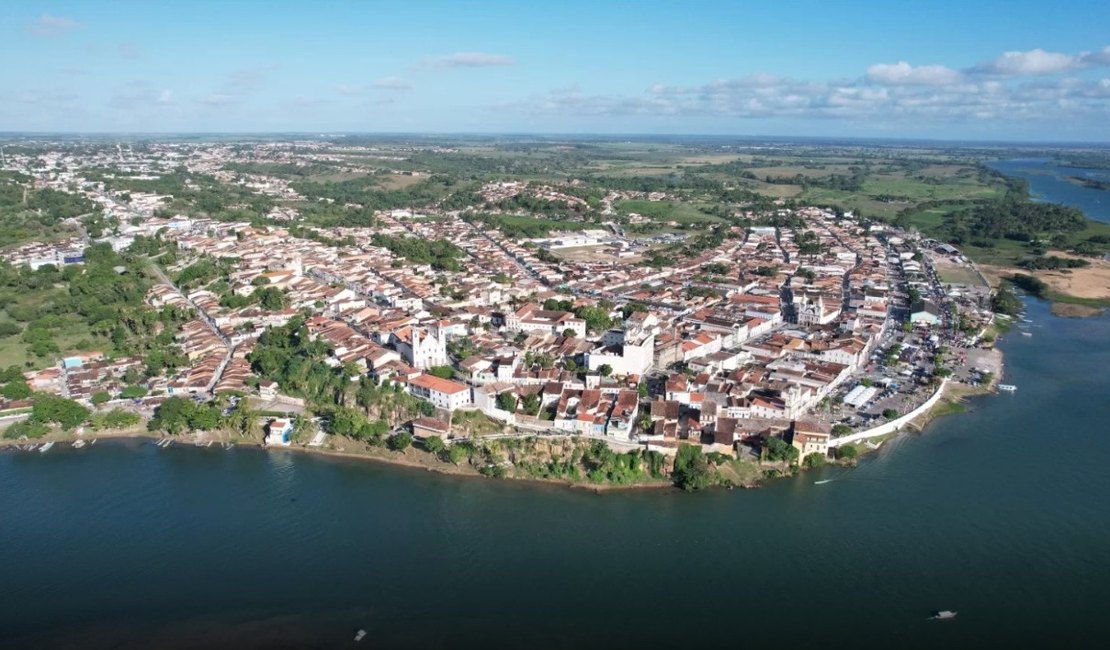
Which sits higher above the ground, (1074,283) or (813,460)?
(1074,283)

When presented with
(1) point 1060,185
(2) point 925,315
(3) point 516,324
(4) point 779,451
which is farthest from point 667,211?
(1) point 1060,185

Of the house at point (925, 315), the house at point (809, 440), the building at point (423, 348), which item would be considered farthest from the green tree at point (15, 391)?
the house at point (925, 315)

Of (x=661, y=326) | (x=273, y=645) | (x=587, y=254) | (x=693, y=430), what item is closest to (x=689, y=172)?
(x=587, y=254)

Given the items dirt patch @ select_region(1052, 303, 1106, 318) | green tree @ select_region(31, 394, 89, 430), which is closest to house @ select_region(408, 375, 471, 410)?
green tree @ select_region(31, 394, 89, 430)

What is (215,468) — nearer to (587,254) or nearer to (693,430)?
(693,430)

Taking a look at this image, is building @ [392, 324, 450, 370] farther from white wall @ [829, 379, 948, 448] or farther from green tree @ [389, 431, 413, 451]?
white wall @ [829, 379, 948, 448]

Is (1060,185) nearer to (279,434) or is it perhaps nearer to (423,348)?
(423,348)
